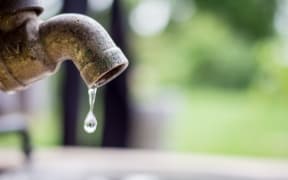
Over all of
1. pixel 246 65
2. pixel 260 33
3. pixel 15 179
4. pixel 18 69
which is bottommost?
pixel 15 179

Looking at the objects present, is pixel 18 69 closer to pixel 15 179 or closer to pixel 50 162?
→ pixel 15 179

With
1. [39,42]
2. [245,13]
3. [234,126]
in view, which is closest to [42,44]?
[39,42]

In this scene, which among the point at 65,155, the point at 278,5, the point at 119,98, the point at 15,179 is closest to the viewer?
the point at 15,179

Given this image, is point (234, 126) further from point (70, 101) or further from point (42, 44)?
point (42, 44)

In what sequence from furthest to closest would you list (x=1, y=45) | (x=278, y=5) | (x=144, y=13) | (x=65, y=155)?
(x=278, y=5), (x=144, y=13), (x=65, y=155), (x=1, y=45)

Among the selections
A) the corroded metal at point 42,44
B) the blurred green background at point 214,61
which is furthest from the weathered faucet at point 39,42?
the blurred green background at point 214,61

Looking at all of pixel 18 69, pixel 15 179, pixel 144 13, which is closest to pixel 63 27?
pixel 18 69
